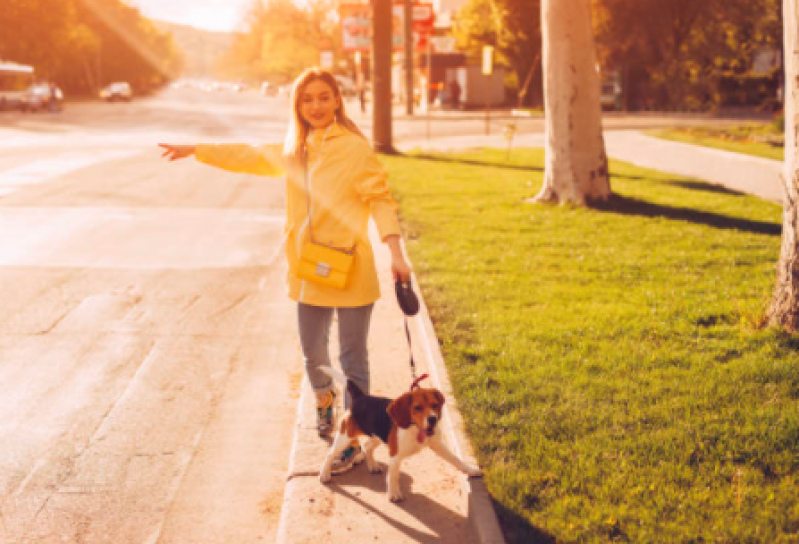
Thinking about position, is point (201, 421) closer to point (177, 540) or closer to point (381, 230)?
point (177, 540)

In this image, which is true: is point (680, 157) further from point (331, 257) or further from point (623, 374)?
point (331, 257)

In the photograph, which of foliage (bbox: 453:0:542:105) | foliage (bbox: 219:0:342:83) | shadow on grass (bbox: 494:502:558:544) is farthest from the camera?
foliage (bbox: 219:0:342:83)

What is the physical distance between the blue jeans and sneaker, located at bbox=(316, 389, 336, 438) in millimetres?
226

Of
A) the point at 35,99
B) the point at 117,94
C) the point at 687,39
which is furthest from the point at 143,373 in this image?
the point at 117,94

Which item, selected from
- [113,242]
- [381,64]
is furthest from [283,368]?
[381,64]

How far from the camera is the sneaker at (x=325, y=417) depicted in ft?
15.9

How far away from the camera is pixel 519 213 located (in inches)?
492

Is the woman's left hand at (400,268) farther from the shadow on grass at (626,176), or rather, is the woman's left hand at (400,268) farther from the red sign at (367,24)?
the red sign at (367,24)

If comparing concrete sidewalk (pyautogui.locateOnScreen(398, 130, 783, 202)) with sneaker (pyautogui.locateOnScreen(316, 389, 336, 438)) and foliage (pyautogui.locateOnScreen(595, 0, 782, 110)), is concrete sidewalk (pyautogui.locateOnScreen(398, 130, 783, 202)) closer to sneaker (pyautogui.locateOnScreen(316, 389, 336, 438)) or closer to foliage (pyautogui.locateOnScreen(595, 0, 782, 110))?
sneaker (pyautogui.locateOnScreen(316, 389, 336, 438))

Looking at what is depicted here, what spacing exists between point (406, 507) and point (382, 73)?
1949cm

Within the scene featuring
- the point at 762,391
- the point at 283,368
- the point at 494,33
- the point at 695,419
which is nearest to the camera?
the point at 695,419

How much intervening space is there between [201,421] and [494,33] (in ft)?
149

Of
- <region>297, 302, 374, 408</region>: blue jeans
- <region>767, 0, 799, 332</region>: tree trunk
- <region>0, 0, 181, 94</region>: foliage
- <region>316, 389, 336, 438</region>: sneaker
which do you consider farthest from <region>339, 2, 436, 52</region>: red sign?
<region>297, 302, 374, 408</region>: blue jeans

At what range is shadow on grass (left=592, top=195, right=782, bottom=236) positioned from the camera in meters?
10.9
